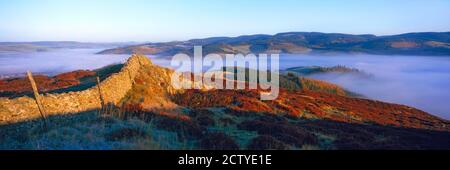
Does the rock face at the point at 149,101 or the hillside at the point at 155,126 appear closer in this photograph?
the hillside at the point at 155,126

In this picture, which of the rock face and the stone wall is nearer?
the stone wall

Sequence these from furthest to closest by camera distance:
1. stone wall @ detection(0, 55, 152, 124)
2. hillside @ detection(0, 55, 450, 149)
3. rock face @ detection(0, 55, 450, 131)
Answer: rock face @ detection(0, 55, 450, 131), stone wall @ detection(0, 55, 152, 124), hillside @ detection(0, 55, 450, 149)

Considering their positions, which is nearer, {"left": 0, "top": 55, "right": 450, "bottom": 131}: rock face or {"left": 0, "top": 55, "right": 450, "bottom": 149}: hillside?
{"left": 0, "top": 55, "right": 450, "bottom": 149}: hillside

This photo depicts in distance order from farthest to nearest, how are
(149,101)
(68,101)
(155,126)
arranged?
Result: (149,101), (68,101), (155,126)

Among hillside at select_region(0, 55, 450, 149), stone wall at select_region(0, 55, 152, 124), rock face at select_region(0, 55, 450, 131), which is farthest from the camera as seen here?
rock face at select_region(0, 55, 450, 131)

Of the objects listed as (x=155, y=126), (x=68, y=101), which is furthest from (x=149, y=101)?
(x=155, y=126)

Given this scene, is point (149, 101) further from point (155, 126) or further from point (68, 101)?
point (155, 126)

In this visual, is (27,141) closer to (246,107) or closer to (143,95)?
(143,95)

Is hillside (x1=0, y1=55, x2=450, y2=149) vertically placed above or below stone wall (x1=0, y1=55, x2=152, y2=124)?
below

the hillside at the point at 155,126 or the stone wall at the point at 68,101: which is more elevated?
the stone wall at the point at 68,101
